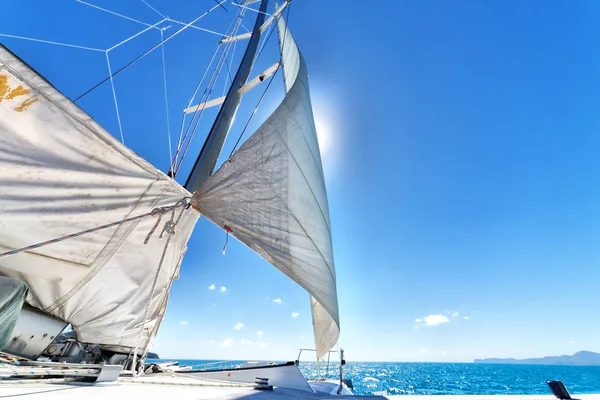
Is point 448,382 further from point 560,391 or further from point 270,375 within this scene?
point 560,391

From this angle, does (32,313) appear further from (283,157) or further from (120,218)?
(283,157)

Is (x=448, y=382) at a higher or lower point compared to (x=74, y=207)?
lower

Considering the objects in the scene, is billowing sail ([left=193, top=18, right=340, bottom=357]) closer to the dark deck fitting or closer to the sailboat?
the sailboat

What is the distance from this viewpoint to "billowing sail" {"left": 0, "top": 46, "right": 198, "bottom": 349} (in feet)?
7.06

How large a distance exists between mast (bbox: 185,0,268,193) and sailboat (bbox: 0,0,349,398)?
1258 mm

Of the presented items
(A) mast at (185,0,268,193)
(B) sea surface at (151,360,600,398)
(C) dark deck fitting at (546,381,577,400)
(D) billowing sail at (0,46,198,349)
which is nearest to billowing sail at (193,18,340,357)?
(D) billowing sail at (0,46,198,349)

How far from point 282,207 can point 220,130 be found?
2.77m

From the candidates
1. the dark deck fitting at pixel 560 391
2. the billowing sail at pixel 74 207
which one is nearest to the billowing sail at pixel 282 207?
the billowing sail at pixel 74 207

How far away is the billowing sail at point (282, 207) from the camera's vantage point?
2.89 m

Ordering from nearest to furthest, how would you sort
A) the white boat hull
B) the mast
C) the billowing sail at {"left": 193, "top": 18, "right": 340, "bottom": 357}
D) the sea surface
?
the billowing sail at {"left": 193, "top": 18, "right": 340, "bottom": 357} < the mast < the white boat hull < the sea surface

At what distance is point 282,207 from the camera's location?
11.3 feet

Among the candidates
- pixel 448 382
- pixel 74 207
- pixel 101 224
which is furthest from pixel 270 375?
pixel 448 382

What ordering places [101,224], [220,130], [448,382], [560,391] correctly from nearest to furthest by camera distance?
[560,391]
[101,224]
[220,130]
[448,382]

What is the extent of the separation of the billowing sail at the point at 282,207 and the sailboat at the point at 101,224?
0.02 m
